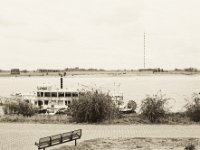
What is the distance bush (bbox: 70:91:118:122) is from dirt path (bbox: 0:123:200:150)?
1384 millimetres

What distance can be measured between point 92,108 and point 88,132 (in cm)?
340

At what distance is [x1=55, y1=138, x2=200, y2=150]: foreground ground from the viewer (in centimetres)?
1681

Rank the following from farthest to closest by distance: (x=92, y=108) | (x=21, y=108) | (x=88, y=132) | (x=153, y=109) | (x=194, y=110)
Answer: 1. (x=21, y=108)
2. (x=194, y=110)
3. (x=153, y=109)
4. (x=92, y=108)
5. (x=88, y=132)

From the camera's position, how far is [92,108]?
24312mm

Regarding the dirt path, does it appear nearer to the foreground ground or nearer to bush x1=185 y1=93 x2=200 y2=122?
the foreground ground

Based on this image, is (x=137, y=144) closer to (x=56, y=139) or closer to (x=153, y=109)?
(x=56, y=139)

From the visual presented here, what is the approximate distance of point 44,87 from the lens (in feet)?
183

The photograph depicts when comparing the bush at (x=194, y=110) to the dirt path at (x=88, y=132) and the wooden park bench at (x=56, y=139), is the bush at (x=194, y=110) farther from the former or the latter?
the wooden park bench at (x=56, y=139)

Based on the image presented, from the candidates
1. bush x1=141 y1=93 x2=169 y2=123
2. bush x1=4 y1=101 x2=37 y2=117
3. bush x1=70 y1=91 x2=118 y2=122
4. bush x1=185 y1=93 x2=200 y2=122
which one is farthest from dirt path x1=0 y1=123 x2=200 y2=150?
bush x1=4 y1=101 x2=37 y2=117

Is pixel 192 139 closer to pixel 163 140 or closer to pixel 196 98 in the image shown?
pixel 163 140

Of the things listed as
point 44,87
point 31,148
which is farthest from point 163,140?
point 44,87

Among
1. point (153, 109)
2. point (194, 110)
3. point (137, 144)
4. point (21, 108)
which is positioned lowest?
point (137, 144)

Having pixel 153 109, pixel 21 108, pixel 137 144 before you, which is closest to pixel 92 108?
pixel 153 109

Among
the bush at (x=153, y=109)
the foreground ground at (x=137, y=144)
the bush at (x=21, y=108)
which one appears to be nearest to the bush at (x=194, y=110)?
the bush at (x=153, y=109)
